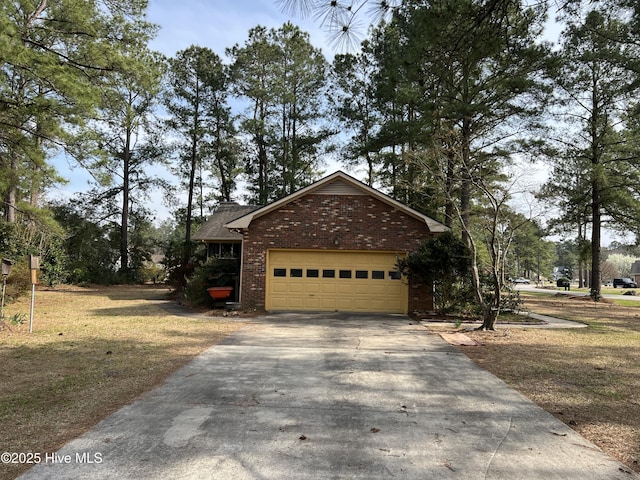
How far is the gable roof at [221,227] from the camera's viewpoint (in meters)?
21.4

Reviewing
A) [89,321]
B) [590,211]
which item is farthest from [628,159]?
[89,321]

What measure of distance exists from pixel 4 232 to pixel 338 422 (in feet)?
71.9

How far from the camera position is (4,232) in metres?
19.7

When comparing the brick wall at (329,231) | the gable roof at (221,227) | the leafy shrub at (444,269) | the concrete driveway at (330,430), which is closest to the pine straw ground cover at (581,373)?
the concrete driveway at (330,430)

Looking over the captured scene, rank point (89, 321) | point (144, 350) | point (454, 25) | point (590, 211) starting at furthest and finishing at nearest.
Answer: point (590, 211)
point (89, 321)
point (144, 350)
point (454, 25)

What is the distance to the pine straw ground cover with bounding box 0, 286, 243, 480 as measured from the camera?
13.7ft

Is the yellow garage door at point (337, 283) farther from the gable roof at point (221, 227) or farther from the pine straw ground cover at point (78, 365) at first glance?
the gable roof at point (221, 227)

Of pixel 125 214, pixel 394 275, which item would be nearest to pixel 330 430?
pixel 394 275

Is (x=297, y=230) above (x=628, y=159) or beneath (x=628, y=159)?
beneath

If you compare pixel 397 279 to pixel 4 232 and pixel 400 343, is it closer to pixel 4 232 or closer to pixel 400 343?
pixel 400 343

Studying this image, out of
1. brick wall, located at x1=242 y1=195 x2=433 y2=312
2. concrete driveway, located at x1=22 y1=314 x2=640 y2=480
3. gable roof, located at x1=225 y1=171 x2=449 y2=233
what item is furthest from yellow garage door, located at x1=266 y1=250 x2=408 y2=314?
concrete driveway, located at x1=22 y1=314 x2=640 y2=480

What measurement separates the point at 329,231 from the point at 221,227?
9.99 metres

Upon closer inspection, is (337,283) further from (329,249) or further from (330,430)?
(330,430)

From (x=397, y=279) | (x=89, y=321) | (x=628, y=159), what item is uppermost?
(x=628, y=159)
